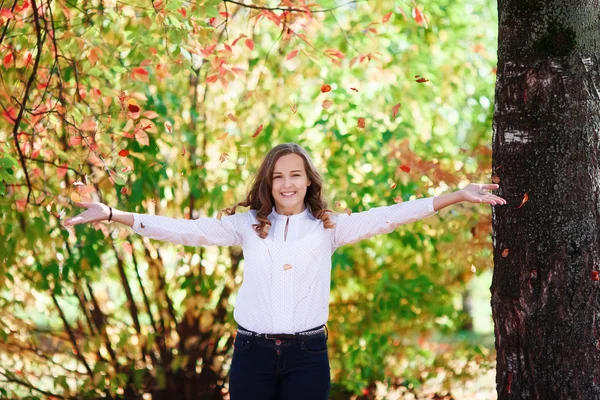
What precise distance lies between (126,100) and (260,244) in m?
1.48

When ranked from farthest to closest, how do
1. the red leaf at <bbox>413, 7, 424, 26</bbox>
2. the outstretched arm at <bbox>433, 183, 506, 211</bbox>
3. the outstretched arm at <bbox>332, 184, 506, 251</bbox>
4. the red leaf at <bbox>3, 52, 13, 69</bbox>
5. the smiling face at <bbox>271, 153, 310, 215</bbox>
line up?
1. the red leaf at <bbox>3, 52, 13, 69</bbox>
2. the red leaf at <bbox>413, 7, 424, 26</bbox>
3. the smiling face at <bbox>271, 153, 310, 215</bbox>
4. the outstretched arm at <bbox>332, 184, 506, 251</bbox>
5. the outstretched arm at <bbox>433, 183, 506, 211</bbox>

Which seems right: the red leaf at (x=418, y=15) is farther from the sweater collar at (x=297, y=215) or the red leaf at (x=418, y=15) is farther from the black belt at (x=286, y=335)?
the black belt at (x=286, y=335)

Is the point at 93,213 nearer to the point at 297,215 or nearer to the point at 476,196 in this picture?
the point at 297,215

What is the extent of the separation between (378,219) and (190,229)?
737 millimetres

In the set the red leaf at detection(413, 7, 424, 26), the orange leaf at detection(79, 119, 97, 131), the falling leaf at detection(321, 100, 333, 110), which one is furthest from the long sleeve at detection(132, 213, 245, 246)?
the red leaf at detection(413, 7, 424, 26)

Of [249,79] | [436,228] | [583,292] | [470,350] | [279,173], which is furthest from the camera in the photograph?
[470,350]

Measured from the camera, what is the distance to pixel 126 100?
13.6 feet

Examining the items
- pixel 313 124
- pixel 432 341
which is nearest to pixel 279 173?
pixel 313 124

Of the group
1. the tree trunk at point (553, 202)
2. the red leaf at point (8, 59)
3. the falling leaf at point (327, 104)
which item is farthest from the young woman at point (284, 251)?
the red leaf at point (8, 59)

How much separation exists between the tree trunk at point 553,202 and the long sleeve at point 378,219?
1.05ft

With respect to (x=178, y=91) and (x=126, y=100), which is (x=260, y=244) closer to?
(x=126, y=100)

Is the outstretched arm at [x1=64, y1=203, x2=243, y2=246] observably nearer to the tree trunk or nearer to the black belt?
the black belt

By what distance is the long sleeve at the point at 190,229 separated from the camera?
307 centimetres

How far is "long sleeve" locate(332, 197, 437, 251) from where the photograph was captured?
3.03 meters
